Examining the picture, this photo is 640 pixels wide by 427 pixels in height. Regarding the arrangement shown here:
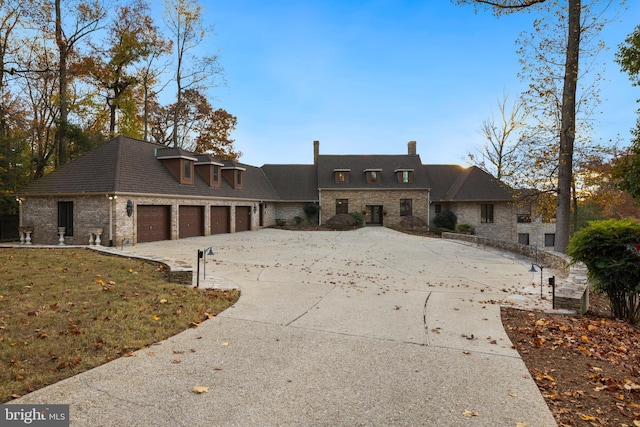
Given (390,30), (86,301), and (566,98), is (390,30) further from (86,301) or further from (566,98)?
(86,301)

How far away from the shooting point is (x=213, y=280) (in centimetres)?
904

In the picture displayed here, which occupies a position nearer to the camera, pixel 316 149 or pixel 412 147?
pixel 316 149

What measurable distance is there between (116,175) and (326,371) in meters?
17.4

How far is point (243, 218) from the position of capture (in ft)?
94.7

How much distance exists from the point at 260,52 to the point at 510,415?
18.4m

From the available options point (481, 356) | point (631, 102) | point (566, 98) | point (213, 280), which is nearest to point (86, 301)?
point (213, 280)

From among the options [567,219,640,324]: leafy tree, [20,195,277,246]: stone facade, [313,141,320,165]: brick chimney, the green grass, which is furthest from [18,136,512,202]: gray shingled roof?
[567,219,640,324]: leafy tree

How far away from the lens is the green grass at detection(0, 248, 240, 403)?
3.98m

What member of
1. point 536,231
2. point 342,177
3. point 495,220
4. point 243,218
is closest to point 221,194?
point 243,218

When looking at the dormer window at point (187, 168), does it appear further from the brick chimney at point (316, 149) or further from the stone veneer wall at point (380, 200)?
the brick chimney at point (316, 149)

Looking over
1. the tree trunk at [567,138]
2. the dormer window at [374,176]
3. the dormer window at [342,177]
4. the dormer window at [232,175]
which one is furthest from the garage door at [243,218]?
the tree trunk at [567,138]

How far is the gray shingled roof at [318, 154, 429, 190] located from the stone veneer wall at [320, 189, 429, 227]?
0.54 metres

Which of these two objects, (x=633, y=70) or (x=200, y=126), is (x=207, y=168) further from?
(x=633, y=70)

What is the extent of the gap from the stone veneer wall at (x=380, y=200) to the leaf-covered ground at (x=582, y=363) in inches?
1081
